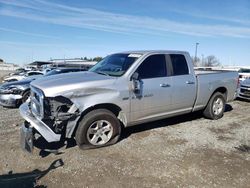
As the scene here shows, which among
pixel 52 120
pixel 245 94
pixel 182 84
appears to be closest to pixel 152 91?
pixel 182 84

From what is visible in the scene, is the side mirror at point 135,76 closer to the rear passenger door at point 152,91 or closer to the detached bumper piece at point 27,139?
the rear passenger door at point 152,91

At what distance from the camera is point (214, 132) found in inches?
239

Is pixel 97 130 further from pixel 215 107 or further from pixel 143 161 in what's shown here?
pixel 215 107

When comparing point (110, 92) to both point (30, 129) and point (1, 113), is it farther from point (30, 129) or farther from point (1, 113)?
point (1, 113)

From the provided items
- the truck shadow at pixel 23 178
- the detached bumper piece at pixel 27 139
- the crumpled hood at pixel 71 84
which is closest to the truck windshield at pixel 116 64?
the crumpled hood at pixel 71 84

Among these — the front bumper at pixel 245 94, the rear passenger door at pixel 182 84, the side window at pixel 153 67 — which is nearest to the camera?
the side window at pixel 153 67

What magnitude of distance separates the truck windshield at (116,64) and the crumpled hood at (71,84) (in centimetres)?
34

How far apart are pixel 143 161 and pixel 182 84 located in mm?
2354

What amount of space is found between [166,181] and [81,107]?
1.92 meters

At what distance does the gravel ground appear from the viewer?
146 inches

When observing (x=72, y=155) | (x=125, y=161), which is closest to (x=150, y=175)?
(x=125, y=161)

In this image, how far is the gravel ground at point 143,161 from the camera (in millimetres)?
3705

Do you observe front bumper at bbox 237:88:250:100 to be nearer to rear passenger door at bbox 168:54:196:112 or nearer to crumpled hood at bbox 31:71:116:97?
rear passenger door at bbox 168:54:196:112

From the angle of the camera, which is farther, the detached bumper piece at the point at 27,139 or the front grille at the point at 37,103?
the front grille at the point at 37,103
